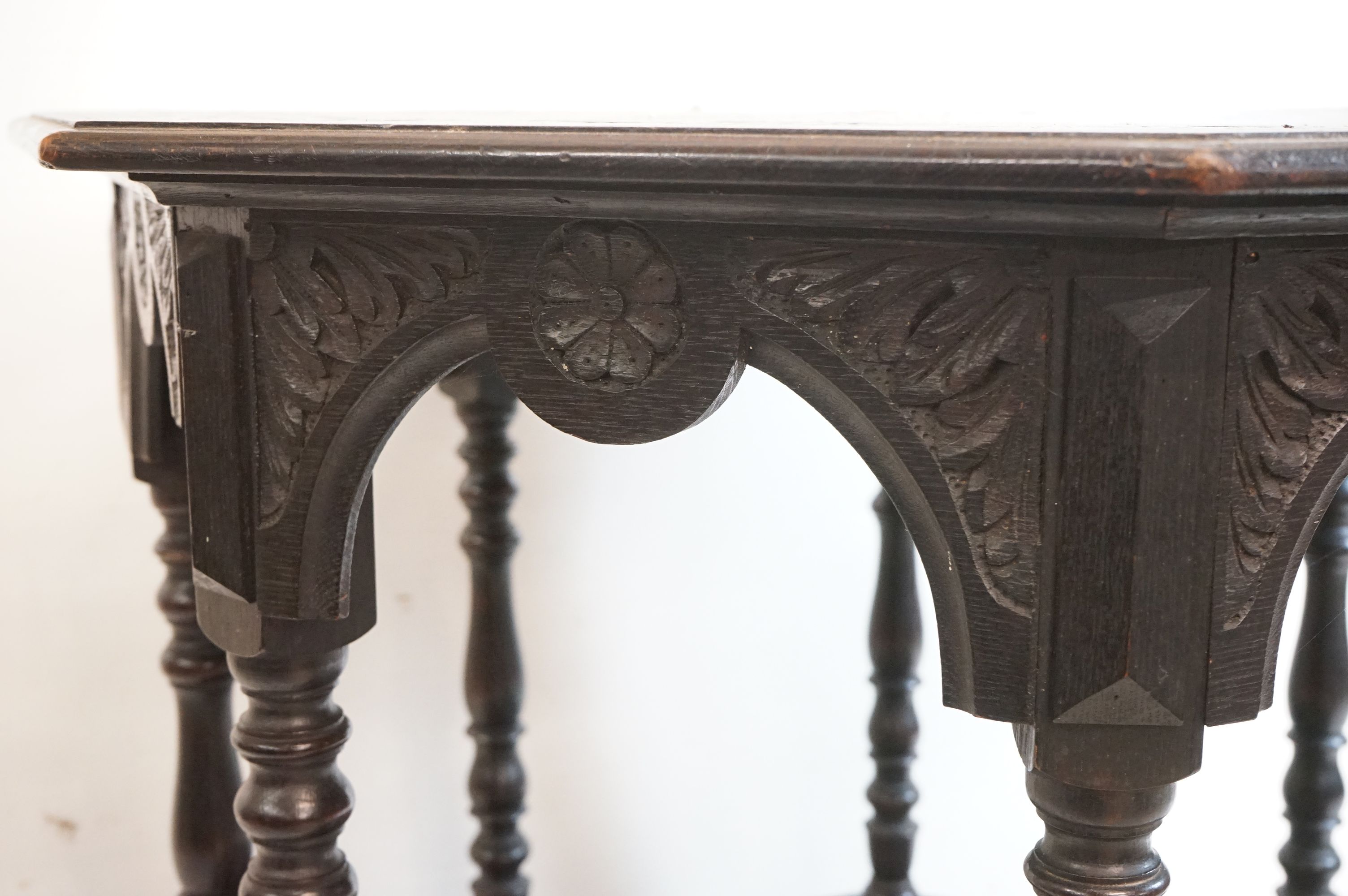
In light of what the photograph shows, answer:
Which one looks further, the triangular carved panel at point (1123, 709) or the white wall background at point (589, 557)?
the white wall background at point (589, 557)

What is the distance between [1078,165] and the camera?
511mm

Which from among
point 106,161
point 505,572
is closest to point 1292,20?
point 505,572

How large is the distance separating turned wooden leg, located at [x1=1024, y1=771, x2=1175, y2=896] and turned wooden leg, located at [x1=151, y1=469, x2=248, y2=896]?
0.73 metres

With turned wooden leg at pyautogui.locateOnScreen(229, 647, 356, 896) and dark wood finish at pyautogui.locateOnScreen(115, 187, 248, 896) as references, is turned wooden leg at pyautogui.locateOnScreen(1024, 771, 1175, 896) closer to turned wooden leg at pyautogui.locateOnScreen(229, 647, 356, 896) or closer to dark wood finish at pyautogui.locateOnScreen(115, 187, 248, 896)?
turned wooden leg at pyautogui.locateOnScreen(229, 647, 356, 896)

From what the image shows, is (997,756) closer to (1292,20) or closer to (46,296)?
(1292,20)

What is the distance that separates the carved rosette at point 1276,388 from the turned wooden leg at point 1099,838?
9 centimetres

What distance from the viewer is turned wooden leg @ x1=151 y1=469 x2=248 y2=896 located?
1147 millimetres

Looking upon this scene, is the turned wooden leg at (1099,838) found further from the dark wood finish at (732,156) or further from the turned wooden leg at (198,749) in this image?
the turned wooden leg at (198,749)

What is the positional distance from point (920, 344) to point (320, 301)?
0.30 m

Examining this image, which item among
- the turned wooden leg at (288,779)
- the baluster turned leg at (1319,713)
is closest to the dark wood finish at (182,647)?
the turned wooden leg at (288,779)

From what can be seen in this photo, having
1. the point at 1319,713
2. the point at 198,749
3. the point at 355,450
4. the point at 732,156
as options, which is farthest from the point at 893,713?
the point at 732,156

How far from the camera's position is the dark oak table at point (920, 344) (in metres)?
0.56

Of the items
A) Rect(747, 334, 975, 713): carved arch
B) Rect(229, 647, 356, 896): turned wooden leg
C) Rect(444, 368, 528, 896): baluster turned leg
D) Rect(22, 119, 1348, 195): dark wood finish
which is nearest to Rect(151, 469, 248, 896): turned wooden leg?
Rect(444, 368, 528, 896): baluster turned leg

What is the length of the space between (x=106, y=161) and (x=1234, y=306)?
510mm
